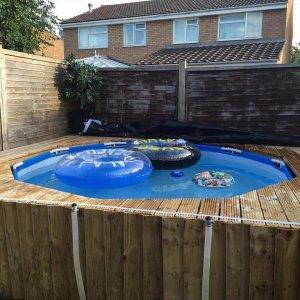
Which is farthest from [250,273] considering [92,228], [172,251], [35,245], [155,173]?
[155,173]

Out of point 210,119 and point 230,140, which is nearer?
point 230,140

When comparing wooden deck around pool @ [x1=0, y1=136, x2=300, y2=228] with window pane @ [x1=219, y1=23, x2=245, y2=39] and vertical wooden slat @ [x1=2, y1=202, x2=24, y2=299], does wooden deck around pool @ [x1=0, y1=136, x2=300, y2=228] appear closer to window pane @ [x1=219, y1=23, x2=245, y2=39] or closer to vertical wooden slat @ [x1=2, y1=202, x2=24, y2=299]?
vertical wooden slat @ [x1=2, y1=202, x2=24, y2=299]

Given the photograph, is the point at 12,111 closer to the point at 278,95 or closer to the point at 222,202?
the point at 222,202

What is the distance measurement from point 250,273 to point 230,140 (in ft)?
17.0

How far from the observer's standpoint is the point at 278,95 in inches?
295

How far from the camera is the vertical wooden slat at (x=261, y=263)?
7.90ft

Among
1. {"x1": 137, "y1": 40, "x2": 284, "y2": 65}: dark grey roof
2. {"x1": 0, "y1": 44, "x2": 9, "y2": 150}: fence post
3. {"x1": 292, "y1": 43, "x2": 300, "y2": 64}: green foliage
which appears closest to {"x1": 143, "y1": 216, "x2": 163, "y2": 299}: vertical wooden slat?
{"x1": 0, "y1": 44, "x2": 9, "y2": 150}: fence post

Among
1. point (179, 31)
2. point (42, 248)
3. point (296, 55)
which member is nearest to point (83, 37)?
point (179, 31)

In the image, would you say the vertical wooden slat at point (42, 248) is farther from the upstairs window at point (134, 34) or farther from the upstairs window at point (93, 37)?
the upstairs window at point (93, 37)

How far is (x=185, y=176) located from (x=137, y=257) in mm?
3214

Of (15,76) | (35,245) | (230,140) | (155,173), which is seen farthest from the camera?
(230,140)

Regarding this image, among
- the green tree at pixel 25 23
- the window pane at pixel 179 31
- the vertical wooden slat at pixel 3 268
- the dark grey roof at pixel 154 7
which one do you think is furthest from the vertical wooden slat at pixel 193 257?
the window pane at pixel 179 31

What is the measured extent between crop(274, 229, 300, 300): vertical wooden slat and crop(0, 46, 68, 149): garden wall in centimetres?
538

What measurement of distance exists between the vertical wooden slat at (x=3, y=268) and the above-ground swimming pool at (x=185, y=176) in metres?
1.80
